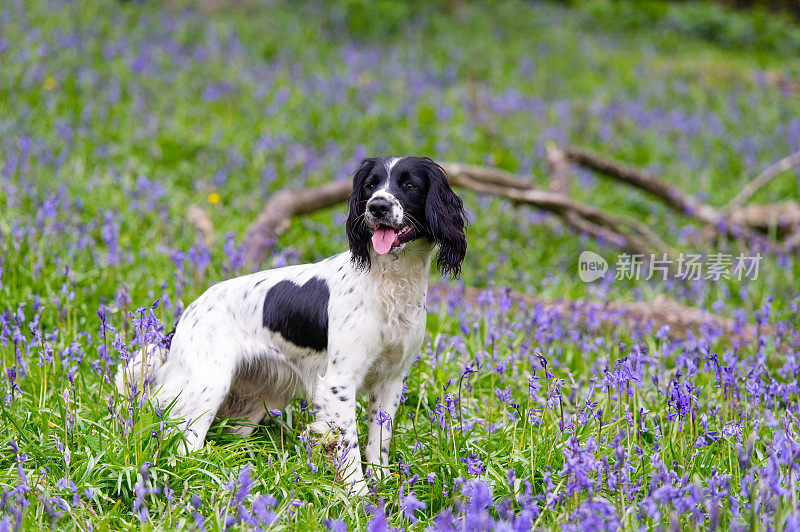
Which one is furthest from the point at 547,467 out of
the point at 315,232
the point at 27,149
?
the point at 27,149

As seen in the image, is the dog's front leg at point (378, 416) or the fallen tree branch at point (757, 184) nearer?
the dog's front leg at point (378, 416)

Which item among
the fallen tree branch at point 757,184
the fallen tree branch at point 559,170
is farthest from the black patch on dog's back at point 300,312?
the fallen tree branch at point 757,184

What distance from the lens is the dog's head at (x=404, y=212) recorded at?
345 cm

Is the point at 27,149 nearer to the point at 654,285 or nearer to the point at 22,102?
the point at 22,102

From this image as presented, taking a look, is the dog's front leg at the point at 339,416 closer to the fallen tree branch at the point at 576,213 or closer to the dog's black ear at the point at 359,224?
the dog's black ear at the point at 359,224

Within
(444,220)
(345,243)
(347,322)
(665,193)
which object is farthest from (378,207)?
Answer: (665,193)

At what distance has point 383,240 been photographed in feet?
11.3

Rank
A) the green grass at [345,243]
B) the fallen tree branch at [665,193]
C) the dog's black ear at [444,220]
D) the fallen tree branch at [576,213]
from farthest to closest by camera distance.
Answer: the fallen tree branch at [665,193]
the fallen tree branch at [576,213]
the dog's black ear at [444,220]
the green grass at [345,243]

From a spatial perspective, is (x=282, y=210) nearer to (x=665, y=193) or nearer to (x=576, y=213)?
(x=576, y=213)

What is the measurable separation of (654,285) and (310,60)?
25.9ft

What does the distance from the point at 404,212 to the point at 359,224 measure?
234 mm

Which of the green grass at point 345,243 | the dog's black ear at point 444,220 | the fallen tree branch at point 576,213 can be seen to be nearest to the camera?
the green grass at point 345,243

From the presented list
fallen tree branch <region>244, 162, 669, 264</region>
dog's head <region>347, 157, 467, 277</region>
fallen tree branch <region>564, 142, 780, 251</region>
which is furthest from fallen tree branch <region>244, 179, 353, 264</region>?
fallen tree branch <region>564, 142, 780, 251</region>

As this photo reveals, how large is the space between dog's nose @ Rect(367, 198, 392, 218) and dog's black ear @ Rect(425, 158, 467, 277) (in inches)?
8.8
